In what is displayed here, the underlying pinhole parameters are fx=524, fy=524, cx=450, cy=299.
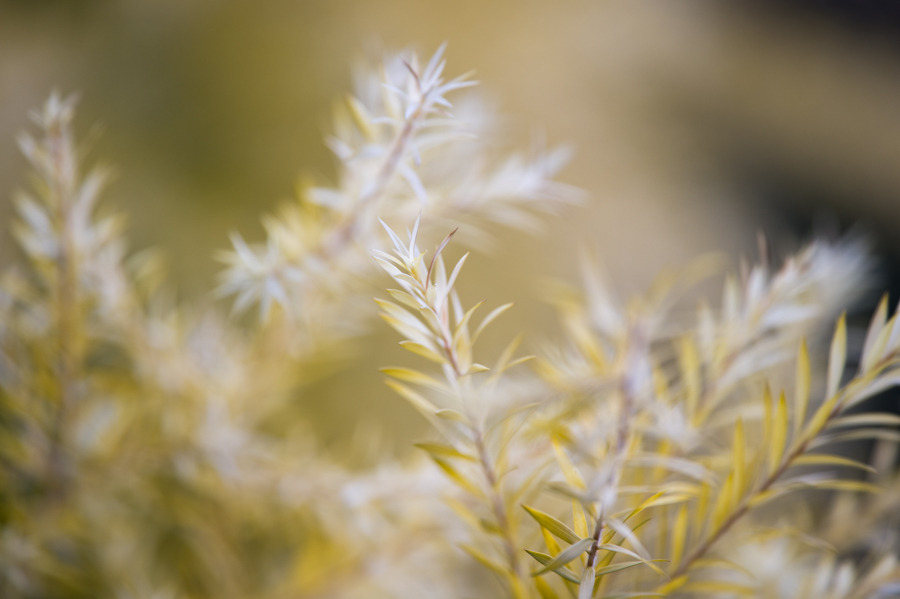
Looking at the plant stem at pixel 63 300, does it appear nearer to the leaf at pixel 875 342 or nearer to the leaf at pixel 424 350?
the leaf at pixel 424 350

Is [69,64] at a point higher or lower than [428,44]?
lower

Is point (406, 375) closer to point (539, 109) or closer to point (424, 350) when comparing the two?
point (424, 350)

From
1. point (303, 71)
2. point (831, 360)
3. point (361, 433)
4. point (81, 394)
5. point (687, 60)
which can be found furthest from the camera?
point (687, 60)

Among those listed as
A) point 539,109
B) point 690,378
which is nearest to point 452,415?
point 690,378

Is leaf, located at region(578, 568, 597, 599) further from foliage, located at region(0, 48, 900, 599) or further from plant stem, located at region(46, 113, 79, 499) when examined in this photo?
plant stem, located at region(46, 113, 79, 499)

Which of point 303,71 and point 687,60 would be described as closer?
point 303,71

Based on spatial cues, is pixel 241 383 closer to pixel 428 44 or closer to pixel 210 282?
pixel 210 282

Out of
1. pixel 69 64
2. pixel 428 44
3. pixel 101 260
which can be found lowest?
pixel 101 260

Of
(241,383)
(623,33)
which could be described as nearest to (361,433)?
(241,383)
